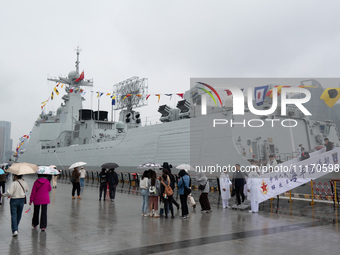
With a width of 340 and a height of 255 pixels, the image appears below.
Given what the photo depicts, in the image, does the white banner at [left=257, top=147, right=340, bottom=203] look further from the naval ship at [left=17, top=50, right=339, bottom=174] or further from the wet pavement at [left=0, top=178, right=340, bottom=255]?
the naval ship at [left=17, top=50, right=339, bottom=174]

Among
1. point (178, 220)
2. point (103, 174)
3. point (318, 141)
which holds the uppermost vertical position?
point (318, 141)

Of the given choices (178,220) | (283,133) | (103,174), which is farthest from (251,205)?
(283,133)

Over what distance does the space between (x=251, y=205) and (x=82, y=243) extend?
19.4ft

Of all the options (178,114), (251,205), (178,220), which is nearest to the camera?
(178,220)

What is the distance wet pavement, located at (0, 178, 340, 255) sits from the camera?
5.39 metres

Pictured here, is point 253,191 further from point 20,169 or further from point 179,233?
point 20,169

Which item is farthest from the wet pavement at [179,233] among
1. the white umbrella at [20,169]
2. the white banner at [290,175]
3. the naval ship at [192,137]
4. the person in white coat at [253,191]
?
the naval ship at [192,137]

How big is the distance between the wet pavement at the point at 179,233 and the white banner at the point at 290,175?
0.66 metres

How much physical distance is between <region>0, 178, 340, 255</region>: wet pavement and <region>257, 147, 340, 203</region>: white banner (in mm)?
658

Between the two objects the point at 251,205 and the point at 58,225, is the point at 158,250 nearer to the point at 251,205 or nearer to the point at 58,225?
the point at 58,225

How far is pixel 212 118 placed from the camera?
18141 mm

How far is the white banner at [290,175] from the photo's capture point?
33.4 ft

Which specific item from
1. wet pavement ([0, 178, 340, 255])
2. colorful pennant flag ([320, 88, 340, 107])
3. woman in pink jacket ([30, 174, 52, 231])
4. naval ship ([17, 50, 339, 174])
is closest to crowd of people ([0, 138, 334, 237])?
woman in pink jacket ([30, 174, 52, 231])

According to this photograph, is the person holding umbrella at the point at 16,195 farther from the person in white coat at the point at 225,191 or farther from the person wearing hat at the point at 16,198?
the person in white coat at the point at 225,191
